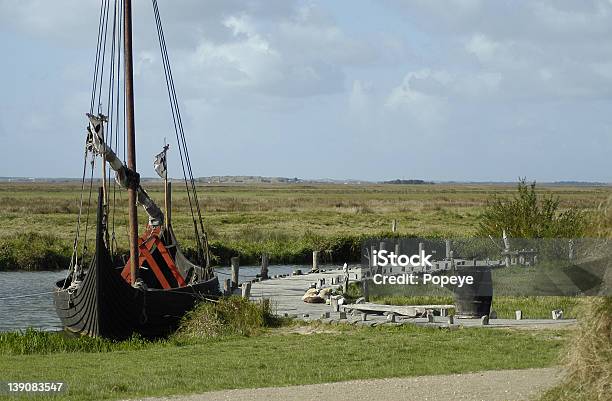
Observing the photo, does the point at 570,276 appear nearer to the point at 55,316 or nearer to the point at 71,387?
the point at 55,316

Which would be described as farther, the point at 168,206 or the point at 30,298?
the point at 168,206

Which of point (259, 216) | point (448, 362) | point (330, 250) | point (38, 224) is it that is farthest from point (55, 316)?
point (259, 216)

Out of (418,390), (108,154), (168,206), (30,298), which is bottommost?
(30,298)

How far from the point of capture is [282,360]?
554 inches

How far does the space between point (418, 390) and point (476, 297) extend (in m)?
9.09

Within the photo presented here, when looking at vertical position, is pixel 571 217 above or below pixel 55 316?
above

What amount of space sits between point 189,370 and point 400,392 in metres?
3.69

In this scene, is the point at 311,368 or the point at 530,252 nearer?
the point at 311,368

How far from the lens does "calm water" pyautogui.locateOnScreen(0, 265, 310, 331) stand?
24344 millimetres

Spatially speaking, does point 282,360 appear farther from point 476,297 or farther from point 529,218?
point 529,218

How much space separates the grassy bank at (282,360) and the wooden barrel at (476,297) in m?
2.19

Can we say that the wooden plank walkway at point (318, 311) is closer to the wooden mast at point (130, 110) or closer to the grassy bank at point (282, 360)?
the grassy bank at point (282, 360)

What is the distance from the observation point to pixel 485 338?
53.3 ft

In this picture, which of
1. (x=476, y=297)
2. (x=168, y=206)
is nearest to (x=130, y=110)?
(x=168, y=206)
